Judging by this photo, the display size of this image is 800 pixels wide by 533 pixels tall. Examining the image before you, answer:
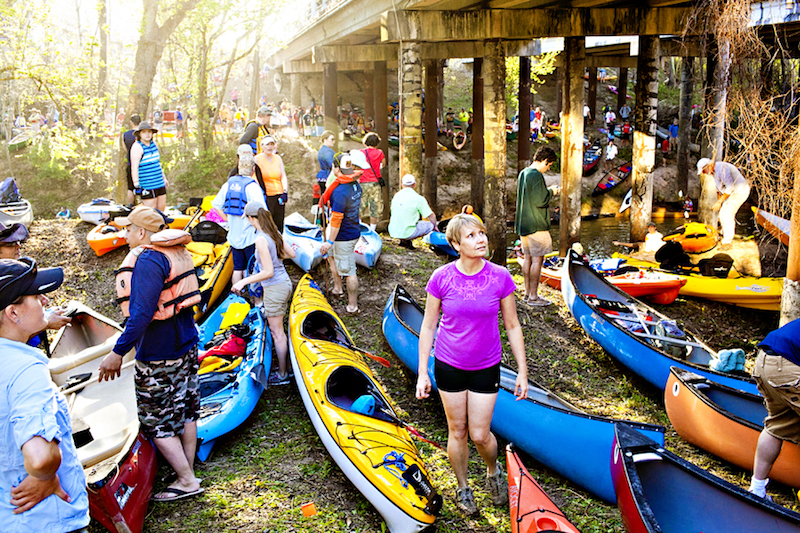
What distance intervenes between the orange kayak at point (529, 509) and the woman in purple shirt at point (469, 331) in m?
0.31

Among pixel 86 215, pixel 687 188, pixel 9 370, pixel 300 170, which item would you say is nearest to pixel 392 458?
pixel 9 370

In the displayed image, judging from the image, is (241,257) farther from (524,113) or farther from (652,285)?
(524,113)

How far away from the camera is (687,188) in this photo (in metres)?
21.3

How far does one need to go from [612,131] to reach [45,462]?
2571 cm

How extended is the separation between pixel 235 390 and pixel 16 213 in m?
7.99

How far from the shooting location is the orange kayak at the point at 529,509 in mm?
3467

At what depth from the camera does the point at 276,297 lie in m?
5.82

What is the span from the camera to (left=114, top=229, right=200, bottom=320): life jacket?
3848mm

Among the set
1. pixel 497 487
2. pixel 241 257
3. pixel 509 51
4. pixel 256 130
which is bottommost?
pixel 497 487

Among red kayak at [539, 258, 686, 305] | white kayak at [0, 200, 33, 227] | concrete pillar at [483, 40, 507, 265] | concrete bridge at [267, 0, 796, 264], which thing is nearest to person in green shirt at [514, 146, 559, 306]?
red kayak at [539, 258, 686, 305]

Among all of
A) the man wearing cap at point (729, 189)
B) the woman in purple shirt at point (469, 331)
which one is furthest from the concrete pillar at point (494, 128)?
the woman in purple shirt at point (469, 331)

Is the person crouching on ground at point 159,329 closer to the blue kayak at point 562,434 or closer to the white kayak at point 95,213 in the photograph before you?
the blue kayak at point 562,434

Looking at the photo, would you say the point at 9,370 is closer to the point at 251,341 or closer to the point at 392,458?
the point at 392,458

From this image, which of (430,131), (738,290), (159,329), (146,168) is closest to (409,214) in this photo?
(146,168)
